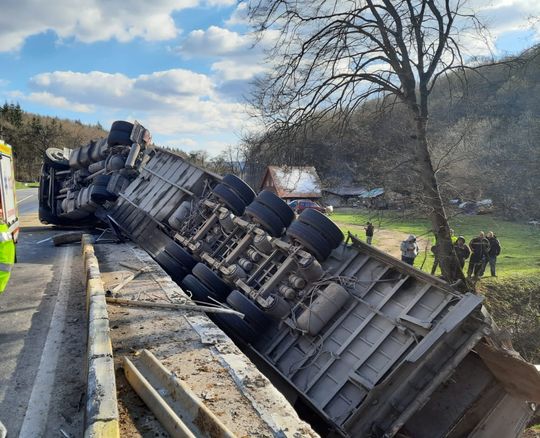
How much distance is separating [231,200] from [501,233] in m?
15.5

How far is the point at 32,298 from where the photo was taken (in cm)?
592

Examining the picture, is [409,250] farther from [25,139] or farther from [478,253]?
[25,139]

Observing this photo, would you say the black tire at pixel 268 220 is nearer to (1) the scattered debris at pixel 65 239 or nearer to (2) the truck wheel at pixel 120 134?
(1) the scattered debris at pixel 65 239

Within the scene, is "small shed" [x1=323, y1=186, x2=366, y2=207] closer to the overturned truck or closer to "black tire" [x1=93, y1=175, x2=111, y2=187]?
"black tire" [x1=93, y1=175, x2=111, y2=187]

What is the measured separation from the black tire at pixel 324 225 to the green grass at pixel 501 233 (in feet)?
11.3

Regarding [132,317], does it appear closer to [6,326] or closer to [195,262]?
[6,326]

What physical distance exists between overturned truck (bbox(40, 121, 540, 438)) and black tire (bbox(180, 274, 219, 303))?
18 mm

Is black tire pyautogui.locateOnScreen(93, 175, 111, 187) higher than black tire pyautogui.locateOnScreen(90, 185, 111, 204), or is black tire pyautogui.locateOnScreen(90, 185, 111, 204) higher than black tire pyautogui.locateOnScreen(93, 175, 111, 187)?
black tire pyautogui.locateOnScreen(93, 175, 111, 187)

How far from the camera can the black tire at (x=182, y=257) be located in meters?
7.73

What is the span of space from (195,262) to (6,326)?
339cm

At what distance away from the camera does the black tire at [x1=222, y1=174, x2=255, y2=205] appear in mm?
8000

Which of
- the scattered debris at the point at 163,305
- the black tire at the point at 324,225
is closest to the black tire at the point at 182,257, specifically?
the black tire at the point at 324,225

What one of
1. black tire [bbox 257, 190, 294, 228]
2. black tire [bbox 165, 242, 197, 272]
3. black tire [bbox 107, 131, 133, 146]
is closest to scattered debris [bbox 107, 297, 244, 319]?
black tire [bbox 257, 190, 294, 228]

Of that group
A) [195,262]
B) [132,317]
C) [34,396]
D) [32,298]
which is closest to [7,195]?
[32,298]
